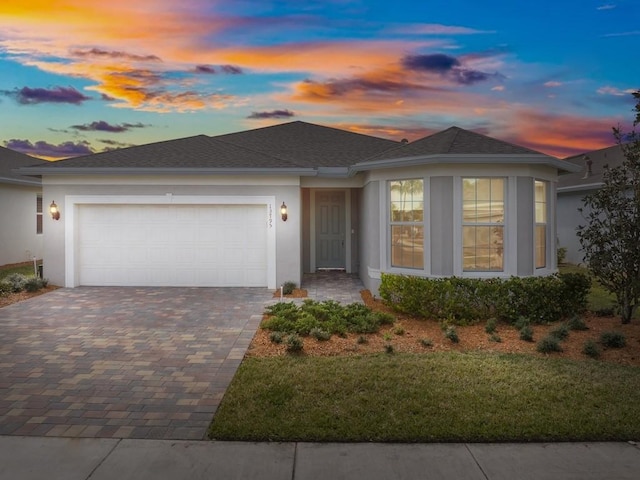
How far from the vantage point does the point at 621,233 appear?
24.6ft

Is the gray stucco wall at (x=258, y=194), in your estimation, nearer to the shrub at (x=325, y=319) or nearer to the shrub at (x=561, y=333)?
the shrub at (x=325, y=319)

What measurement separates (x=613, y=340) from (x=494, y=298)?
2039 millimetres

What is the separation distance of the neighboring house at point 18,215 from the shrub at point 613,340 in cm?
1759

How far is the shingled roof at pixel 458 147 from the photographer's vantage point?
9.16 meters

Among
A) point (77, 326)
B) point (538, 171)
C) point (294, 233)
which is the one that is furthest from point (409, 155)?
point (77, 326)

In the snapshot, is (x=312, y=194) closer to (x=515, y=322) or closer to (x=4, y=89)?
(x=515, y=322)

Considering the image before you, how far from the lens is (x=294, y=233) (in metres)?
11.6

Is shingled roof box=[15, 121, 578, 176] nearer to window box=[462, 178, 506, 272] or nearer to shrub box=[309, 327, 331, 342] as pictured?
window box=[462, 178, 506, 272]

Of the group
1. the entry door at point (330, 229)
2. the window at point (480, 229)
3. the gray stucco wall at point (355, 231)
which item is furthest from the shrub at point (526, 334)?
the entry door at point (330, 229)

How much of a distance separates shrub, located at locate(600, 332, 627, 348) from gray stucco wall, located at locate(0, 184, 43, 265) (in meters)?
18.4

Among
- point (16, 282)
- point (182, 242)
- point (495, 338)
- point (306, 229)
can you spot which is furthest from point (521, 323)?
point (16, 282)

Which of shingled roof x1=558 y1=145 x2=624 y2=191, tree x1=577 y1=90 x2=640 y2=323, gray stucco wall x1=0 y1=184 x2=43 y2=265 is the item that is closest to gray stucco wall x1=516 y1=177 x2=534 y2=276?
tree x1=577 y1=90 x2=640 y2=323

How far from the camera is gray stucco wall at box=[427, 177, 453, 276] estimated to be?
362 inches

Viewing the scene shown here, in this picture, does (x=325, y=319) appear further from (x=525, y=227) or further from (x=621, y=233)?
(x=621, y=233)
